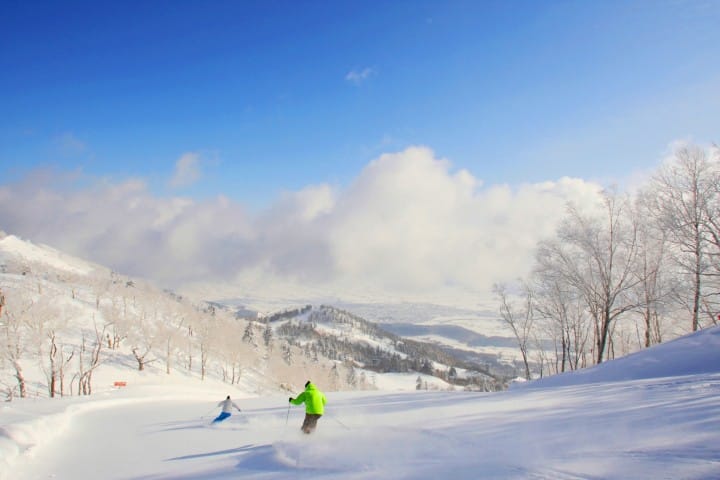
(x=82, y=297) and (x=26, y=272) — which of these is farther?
(x=26, y=272)

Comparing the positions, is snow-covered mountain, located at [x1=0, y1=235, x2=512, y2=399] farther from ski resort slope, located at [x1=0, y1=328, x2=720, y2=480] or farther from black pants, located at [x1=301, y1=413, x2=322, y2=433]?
black pants, located at [x1=301, y1=413, x2=322, y2=433]

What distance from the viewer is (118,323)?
77875mm

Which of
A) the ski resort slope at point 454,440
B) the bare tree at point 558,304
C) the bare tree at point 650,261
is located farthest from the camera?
the bare tree at point 558,304

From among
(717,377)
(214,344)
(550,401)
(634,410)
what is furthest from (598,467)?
(214,344)

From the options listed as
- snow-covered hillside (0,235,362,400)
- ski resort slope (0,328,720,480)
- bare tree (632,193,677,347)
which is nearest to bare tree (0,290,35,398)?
snow-covered hillside (0,235,362,400)

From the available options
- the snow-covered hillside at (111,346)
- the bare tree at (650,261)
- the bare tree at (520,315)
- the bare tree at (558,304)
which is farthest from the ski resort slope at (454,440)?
the snow-covered hillside at (111,346)

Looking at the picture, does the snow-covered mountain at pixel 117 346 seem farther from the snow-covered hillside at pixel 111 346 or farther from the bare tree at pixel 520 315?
the bare tree at pixel 520 315

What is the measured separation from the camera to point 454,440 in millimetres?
10039

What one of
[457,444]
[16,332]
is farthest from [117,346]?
[457,444]

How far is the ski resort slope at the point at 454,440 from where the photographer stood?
24.3 feet

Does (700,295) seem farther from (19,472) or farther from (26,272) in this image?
(26,272)

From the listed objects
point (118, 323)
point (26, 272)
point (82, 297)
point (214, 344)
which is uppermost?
point (26, 272)

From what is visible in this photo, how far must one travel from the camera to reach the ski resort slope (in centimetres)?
739

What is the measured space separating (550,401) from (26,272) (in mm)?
195499
